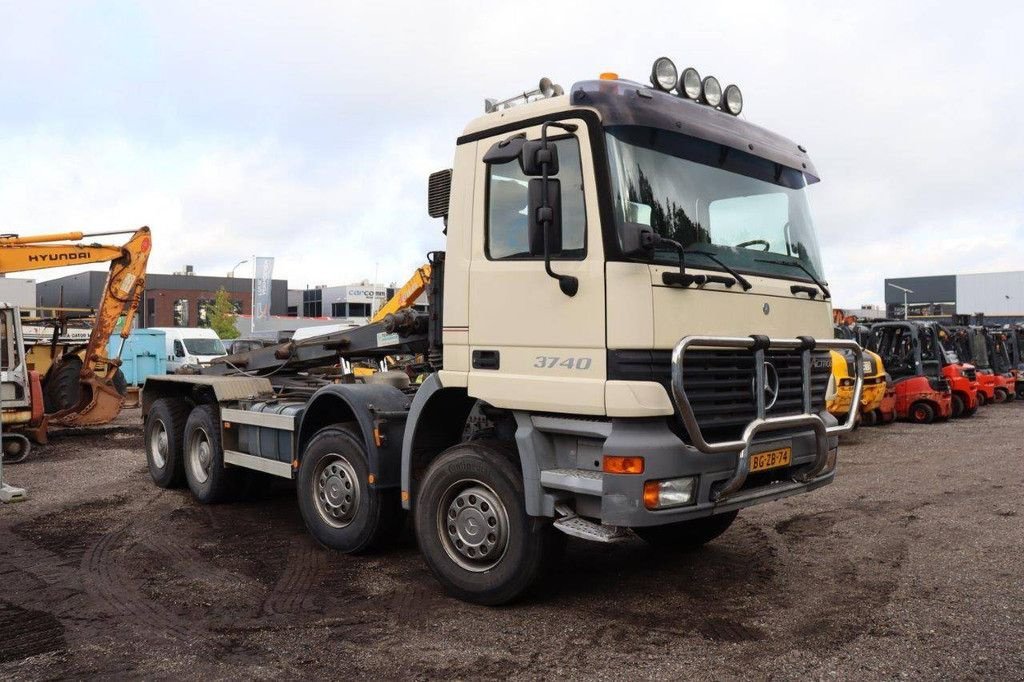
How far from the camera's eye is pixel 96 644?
4922mm

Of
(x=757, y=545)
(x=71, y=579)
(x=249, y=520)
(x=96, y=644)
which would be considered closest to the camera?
(x=96, y=644)

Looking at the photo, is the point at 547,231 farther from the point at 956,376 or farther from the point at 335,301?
the point at 335,301

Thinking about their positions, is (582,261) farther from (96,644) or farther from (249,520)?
(249,520)

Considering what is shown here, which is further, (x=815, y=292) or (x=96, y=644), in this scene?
(x=815, y=292)

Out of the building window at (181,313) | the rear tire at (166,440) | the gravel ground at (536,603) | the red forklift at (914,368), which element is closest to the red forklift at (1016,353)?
the red forklift at (914,368)

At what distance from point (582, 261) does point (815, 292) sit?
1915mm

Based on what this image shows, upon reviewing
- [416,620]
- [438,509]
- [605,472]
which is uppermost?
[605,472]

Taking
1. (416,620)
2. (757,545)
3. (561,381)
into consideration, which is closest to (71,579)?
(416,620)

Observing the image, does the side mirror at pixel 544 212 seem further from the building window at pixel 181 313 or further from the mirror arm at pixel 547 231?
the building window at pixel 181 313

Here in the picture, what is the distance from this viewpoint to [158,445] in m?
10.1

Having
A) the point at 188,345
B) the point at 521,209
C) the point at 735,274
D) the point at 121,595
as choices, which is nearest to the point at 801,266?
the point at 735,274

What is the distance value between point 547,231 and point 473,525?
6.32 ft

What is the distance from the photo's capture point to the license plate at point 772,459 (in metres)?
5.28

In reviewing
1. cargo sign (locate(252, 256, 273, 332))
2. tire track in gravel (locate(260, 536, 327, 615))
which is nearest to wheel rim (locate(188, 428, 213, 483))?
tire track in gravel (locate(260, 536, 327, 615))
